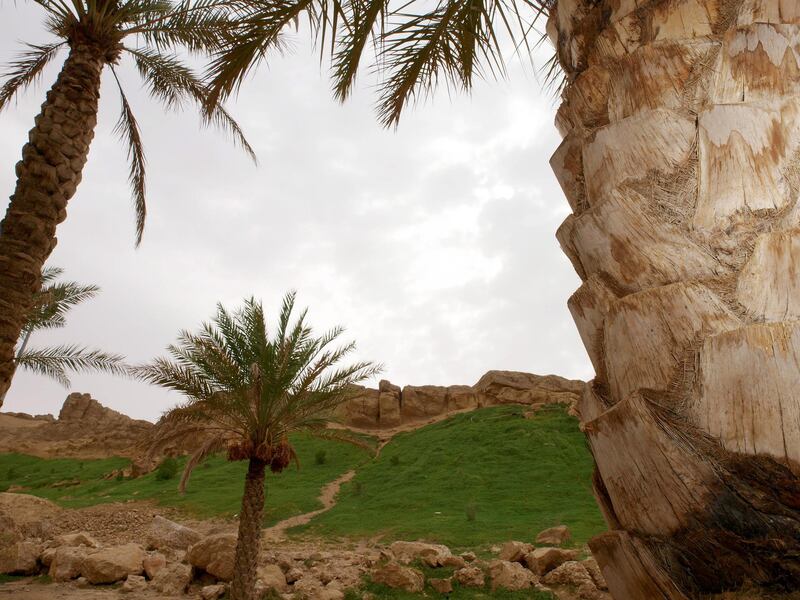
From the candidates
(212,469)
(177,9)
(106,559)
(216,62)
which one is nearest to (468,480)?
(212,469)

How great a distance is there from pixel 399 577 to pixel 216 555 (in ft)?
12.6

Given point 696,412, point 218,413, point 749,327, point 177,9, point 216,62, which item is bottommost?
point 696,412

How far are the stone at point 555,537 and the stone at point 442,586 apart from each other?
14.5 ft

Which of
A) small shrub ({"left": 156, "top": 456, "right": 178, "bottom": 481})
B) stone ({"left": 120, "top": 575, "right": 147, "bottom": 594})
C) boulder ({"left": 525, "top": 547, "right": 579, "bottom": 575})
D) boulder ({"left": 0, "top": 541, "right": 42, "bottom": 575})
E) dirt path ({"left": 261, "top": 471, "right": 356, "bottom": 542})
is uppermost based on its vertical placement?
small shrub ({"left": 156, "top": 456, "right": 178, "bottom": 481})

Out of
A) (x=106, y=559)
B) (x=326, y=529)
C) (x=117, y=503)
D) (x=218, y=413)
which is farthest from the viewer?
(x=117, y=503)

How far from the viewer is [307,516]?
68.9 ft

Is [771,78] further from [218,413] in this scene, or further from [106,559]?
[106,559]

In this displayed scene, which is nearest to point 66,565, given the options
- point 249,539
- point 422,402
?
point 249,539

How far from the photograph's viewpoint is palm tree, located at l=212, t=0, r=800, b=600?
1.13 meters

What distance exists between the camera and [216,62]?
345 centimetres

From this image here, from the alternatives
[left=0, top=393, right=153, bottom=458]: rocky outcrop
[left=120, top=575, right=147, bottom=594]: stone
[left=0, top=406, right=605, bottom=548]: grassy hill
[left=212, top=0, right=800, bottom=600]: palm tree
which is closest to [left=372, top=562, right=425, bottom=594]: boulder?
[left=120, top=575, right=147, bottom=594]: stone

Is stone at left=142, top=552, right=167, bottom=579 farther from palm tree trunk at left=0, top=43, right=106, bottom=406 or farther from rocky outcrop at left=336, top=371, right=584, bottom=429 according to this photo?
rocky outcrop at left=336, top=371, right=584, bottom=429

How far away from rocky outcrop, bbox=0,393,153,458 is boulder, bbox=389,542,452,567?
2767cm

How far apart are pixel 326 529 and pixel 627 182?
61.0ft
